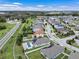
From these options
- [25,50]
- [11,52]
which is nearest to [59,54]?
[25,50]

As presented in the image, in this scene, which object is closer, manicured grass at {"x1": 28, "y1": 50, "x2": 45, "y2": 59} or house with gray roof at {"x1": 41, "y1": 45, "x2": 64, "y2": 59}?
house with gray roof at {"x1": 41, "y1": 45, "x2": 64, "y2": 59}

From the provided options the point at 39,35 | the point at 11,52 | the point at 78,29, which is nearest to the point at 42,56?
the point at 11,52

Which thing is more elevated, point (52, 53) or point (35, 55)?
point (52, 53)

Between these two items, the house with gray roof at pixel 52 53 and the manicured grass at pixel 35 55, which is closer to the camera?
the house with gray roof at pixel 52 53

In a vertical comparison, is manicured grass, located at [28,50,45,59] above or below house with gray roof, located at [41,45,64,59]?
below

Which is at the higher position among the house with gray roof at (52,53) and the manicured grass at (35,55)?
the house with gray roof at (52,53)

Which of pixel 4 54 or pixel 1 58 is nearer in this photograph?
pixel 1 58

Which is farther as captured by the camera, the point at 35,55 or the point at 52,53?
the point at 35,55

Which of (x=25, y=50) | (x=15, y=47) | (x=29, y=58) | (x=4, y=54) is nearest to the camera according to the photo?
(x=29, y=58)

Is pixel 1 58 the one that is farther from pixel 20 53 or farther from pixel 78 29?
pixel 78 29

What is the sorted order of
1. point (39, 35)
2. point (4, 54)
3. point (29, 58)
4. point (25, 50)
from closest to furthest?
point (29, 58), point (4, 54), point (25, 50), point (39, 35)
